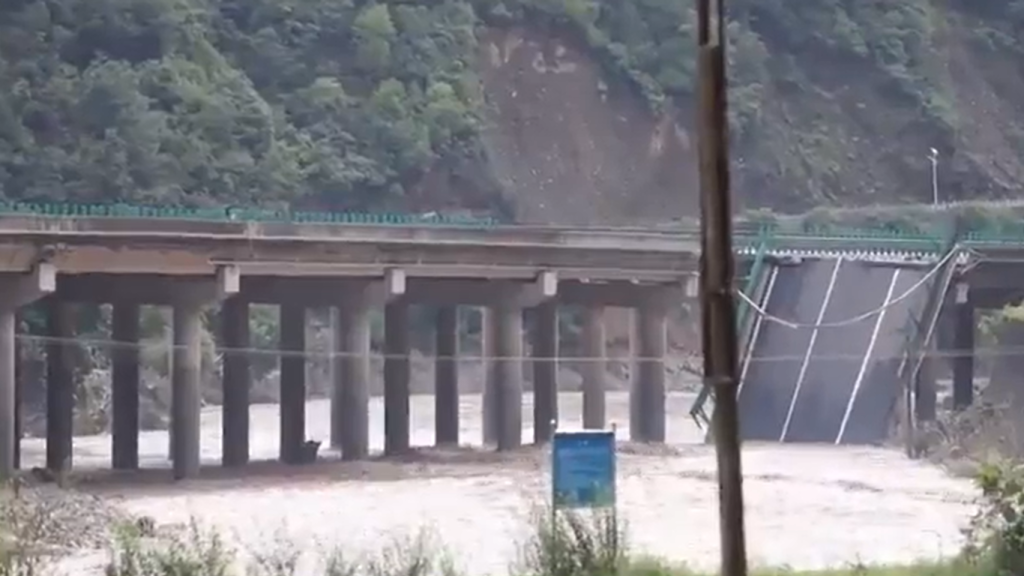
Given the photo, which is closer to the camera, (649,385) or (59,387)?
(59,387)

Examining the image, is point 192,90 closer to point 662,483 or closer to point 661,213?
point 661,213

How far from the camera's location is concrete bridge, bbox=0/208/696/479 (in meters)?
41.1

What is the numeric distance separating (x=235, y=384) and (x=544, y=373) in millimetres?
9031

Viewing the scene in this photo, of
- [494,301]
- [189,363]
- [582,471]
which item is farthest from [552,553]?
[494,301]

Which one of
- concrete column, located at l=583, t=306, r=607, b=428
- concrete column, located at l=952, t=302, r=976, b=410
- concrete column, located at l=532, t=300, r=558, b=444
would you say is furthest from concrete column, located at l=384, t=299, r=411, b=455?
concrete column, located at l=952, t=302, r=976, b=410

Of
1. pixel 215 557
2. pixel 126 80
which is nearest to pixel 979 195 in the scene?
pixel 126 80

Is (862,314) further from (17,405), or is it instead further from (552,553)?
(552,553)

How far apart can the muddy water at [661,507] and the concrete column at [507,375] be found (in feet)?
12.2

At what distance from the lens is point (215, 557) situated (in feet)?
44.3

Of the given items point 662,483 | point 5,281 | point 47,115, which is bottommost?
point 662,483

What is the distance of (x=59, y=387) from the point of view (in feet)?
168

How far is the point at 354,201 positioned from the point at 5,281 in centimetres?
4915

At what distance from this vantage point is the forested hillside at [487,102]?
267 ft

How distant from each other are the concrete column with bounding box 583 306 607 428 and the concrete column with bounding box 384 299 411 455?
16.3 ft
